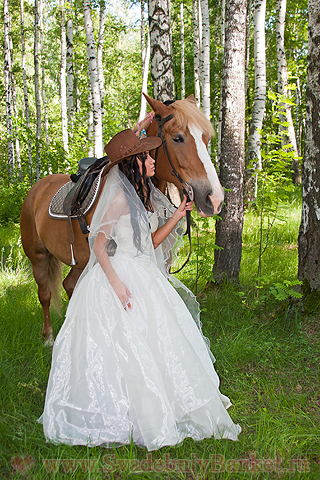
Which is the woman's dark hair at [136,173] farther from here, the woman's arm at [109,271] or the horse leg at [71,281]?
the horse leg at [71,281]

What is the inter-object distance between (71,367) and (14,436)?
1.90 feet

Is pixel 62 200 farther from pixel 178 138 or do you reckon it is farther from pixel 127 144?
pixel 178 138

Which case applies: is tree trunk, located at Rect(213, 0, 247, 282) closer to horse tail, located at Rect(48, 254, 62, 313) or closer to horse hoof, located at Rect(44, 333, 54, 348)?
horse tail, located at Rect(48, 254, 62, 313)

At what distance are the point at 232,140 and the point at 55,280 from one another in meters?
2.77

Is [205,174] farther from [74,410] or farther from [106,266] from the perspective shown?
[74,410]

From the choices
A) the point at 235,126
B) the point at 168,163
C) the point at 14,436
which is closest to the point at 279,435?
the point at 14,436

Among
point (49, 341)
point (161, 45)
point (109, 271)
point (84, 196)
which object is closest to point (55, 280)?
point (49, 341)

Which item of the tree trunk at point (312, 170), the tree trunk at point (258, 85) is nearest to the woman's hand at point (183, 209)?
the tree trunk at point (312, 170)

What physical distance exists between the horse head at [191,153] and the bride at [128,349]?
0.14 m

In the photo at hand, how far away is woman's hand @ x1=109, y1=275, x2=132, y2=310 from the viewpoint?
2195 millimetres

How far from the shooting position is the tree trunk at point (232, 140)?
13.2 feet

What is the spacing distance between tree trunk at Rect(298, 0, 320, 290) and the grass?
50 centimetres

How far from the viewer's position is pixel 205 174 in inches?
84.6

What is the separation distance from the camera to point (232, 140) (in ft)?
13.5
